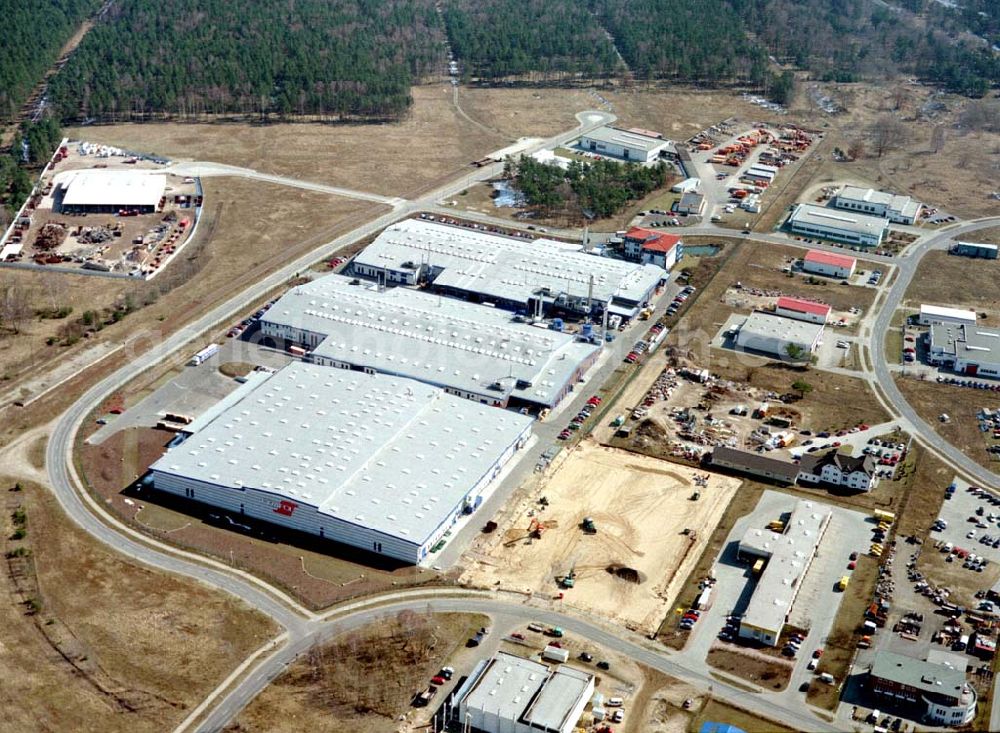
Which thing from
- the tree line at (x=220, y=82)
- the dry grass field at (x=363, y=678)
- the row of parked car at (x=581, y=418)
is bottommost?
the dry grass field at (x=363, y=678)

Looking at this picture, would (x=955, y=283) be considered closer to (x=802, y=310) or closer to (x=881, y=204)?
(x=881, y=204)

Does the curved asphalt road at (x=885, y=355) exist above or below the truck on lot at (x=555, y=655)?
above

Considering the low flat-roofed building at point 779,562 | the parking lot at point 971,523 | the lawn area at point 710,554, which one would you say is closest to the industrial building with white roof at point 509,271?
the lawn area at point 710,554

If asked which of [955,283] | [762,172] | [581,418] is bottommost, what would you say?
[581,418]

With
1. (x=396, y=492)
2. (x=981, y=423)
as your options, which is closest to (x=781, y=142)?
(x=981, y=423)

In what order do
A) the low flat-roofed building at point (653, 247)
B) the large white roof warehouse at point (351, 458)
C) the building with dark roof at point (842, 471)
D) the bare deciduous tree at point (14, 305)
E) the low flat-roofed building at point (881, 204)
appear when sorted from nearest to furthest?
the large white roof warehouse at point (351, 458) → the building with dark roof at point (842, 471) → the bare deciduous tree at point (14, 305) → the low flat-roofed building at point (653, 247) → the low flat-roofed building at point (881, 204)

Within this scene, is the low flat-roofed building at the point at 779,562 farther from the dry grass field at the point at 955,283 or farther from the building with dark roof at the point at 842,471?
the dry grass field at the point at 955,283

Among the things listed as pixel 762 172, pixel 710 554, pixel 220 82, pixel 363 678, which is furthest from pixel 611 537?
pixel 220 82
